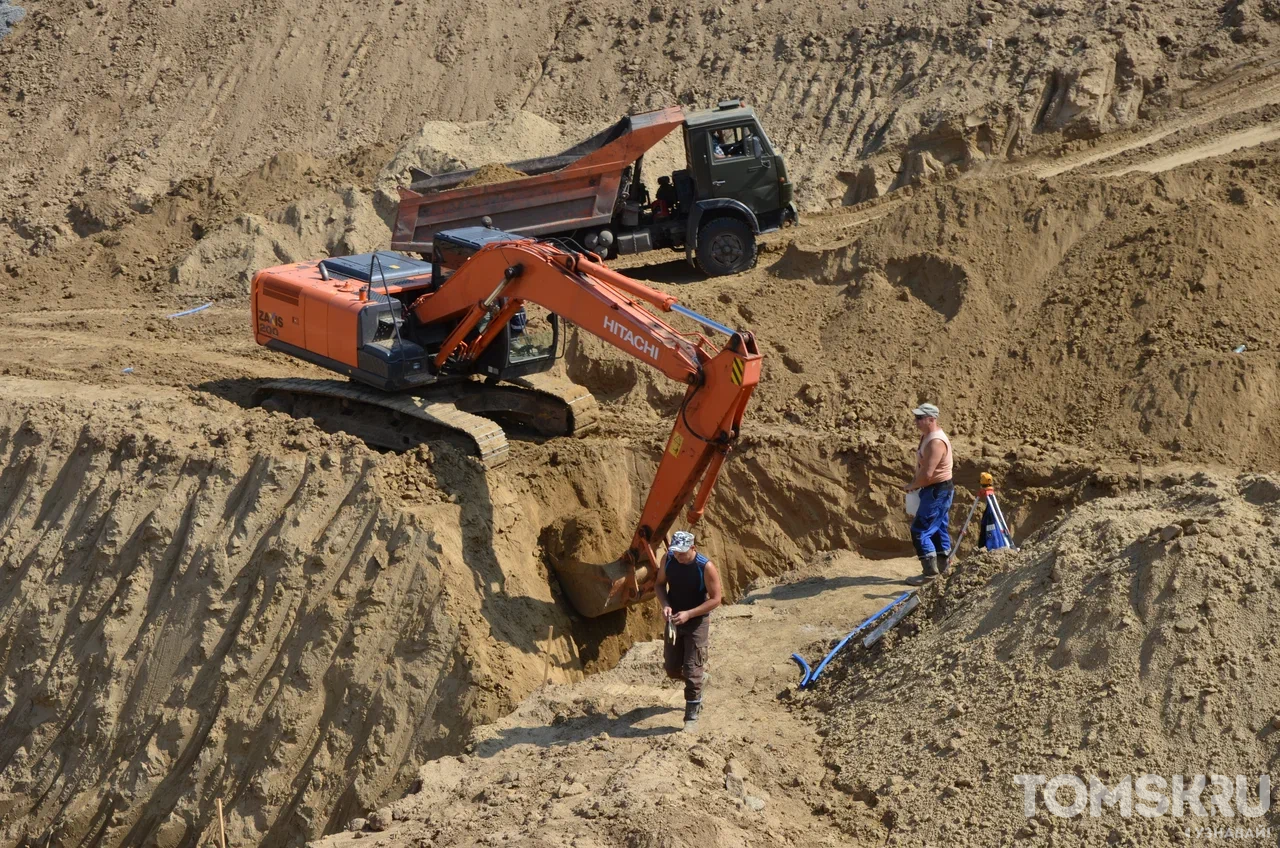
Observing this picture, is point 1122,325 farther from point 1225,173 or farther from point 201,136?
point 201,136

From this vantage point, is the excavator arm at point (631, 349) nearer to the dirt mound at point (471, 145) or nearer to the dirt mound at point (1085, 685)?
the dirt mound at point (1085, 685)

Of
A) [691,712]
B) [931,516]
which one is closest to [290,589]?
[691,712]

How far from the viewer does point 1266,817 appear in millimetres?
6723

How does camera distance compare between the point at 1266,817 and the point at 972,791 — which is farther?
the point at 972,791

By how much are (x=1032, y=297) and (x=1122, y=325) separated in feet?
3.62

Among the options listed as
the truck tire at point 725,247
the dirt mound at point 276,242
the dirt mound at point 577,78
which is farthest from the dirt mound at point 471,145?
the truck tire at point 725,247

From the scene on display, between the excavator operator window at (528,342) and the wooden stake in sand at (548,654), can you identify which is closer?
the wooden stake in sand at (548,654)

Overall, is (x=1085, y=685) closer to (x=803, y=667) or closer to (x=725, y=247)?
(x=803, y=667)

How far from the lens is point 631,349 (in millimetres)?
10055

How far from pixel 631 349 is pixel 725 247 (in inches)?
286

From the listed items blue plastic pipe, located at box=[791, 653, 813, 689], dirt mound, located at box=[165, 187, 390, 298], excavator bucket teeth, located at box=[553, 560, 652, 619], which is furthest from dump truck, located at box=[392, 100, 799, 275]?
blue plastic pipe, located at box=[791, 653, 813, 689]

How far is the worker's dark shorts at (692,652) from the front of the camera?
846cm

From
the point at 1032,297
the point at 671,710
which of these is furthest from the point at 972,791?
the point at 1032,297

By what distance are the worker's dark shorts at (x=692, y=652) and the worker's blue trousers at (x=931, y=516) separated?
248 centimetres
